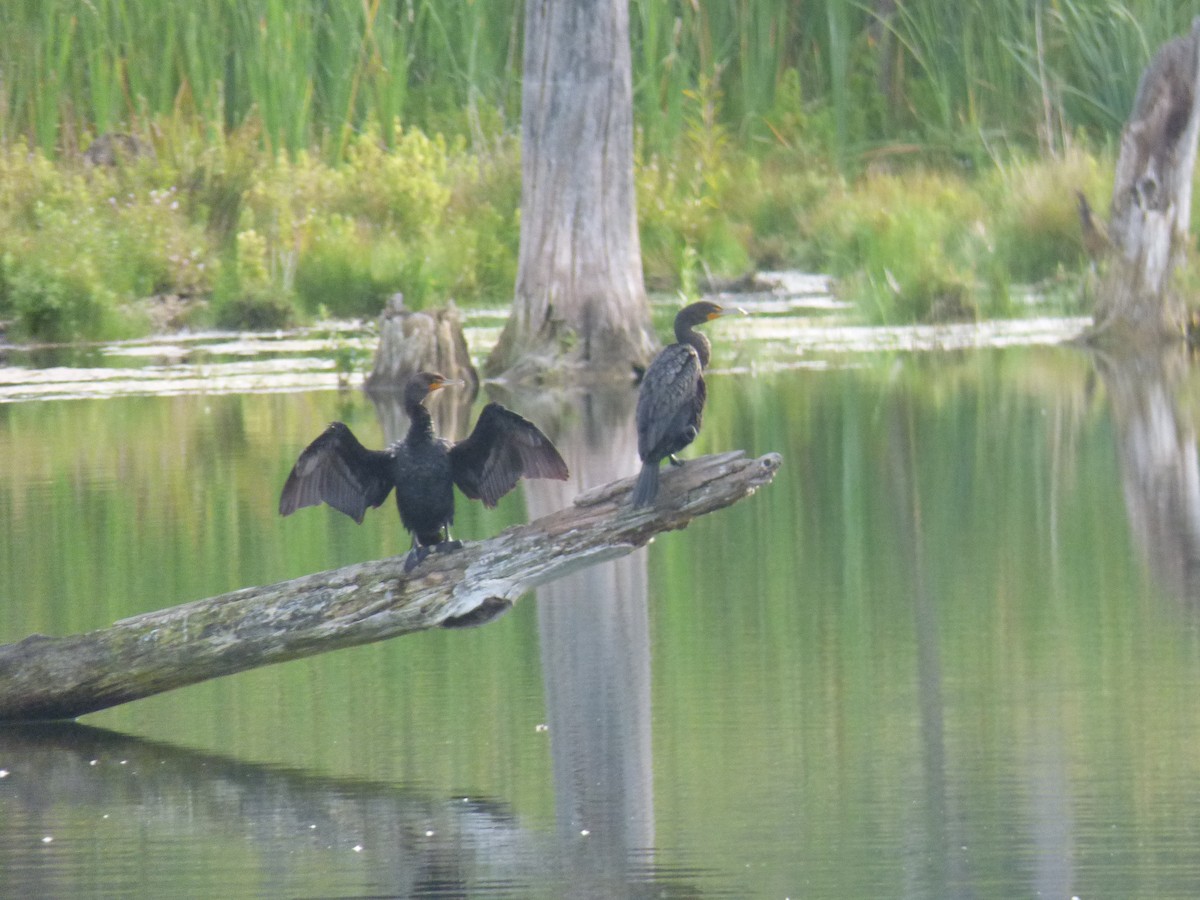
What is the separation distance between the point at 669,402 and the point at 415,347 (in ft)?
27.8

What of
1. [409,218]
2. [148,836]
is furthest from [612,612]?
[409,218]

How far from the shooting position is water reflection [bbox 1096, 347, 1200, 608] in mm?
8547

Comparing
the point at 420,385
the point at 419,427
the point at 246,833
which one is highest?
the point at 420,385

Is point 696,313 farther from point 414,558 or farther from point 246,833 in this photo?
point 246,833

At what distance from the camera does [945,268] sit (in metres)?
18.1

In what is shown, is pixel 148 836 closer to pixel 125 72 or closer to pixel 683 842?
pixel 683 842

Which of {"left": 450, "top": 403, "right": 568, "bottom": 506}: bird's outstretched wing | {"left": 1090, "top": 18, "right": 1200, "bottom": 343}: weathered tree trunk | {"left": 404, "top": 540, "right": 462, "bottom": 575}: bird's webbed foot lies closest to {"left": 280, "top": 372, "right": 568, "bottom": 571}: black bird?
{"left": 450, "top": 403, "right": 568, "bottom": 506}: bird's outstretched wing

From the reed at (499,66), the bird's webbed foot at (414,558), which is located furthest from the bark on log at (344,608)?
the reed at (499,66)

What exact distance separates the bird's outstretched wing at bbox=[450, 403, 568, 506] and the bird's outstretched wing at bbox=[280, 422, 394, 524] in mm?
219

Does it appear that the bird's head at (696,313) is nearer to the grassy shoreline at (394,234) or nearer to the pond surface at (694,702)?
the pond surface at (694,702)

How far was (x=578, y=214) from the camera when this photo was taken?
15359 mm

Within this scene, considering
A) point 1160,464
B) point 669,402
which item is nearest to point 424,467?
point 669,402

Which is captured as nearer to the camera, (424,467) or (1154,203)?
(424,467)

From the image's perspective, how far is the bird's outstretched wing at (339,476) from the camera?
21.2 ft
